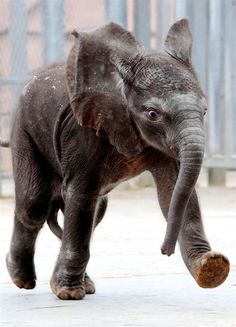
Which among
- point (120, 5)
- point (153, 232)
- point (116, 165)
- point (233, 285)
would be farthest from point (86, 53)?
point (120, 5)

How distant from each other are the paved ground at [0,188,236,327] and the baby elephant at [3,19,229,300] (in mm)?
200

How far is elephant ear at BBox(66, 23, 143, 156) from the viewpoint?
260 inches

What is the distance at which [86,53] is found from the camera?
263 inches

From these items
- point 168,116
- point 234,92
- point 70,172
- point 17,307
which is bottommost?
point 234,92

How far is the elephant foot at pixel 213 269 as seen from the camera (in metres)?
6.27

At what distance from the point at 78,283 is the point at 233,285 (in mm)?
1104

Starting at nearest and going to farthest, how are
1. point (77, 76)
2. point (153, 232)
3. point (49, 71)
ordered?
point (77, 76) < point (49, 71) < point (153, 232)

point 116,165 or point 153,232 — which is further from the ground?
point 116,165

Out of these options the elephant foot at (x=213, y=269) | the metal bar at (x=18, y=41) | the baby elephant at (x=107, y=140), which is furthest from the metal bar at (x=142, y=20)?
the elephant foot at (x=213, y=269)

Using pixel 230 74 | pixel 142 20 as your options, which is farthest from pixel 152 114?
pixel 230 74

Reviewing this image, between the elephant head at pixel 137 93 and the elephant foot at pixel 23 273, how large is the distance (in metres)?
1.10

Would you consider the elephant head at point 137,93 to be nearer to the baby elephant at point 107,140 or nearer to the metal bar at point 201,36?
the baby elephant at point 107,140

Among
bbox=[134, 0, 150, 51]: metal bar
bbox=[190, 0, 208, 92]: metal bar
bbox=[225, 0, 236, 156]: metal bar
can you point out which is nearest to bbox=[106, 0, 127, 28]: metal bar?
bbox=[134, 0, 150, 51]: metal bar

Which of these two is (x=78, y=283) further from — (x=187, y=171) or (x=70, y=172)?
(x=187, y=171)
